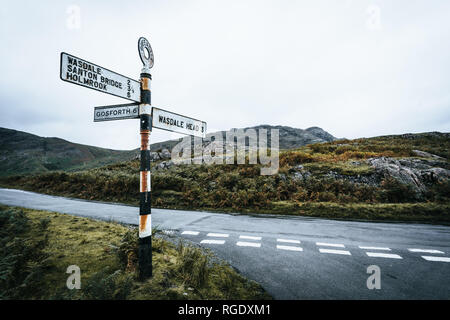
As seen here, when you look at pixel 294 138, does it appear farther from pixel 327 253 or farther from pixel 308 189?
pixel 327 253

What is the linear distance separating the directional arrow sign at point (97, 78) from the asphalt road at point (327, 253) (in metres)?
4.43

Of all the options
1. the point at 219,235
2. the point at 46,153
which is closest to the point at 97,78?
the point at 219,235

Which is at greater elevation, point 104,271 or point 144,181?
point 144,181

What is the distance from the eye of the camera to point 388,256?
5512mm

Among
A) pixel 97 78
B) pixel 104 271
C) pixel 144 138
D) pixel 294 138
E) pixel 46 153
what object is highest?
pixel 294 138

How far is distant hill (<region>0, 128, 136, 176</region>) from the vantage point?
7888cm

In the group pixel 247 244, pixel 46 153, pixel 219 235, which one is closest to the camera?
pixel 247 244

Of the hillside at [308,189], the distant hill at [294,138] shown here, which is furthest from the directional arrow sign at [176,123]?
the distant hill at [294,138]

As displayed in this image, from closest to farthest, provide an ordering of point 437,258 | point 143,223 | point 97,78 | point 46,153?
point 97,78 < point 143,223 < point 437,258 < point 46,153

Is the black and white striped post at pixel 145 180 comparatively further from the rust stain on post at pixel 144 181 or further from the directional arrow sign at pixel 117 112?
the directional arrow sign at pixel 117 112

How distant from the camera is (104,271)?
12.3 ft

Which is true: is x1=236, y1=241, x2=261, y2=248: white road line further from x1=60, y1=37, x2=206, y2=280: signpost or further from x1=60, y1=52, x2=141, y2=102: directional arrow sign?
x1=60, y1=52, x2=141, y2=102: directional arrow sign

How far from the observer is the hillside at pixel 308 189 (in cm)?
1080

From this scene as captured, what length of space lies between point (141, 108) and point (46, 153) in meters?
125
